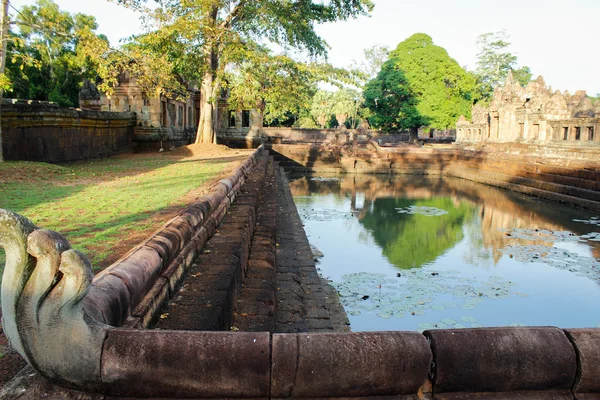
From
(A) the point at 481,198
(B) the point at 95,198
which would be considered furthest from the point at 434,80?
(B) the point at 95,198

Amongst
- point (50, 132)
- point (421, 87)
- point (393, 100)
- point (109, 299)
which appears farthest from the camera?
point (393, 100)

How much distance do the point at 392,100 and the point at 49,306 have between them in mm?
39608

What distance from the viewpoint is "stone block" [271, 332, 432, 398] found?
2.05 metres

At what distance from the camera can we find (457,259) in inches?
386

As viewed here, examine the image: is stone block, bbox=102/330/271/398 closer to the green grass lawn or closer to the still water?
the green grass lawn

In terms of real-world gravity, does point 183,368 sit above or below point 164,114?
below

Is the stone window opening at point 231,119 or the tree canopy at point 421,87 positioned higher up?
the tree canopy at point 421,87

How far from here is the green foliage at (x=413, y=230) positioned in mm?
10141

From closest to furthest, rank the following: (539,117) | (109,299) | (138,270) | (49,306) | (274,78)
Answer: (49,306)
(109,299)
(138,270)
(274,78)
(539,117)

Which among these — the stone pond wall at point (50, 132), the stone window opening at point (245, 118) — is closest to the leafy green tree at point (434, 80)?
the stone window opening at point (245, 118)

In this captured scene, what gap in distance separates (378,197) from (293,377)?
55.5 ft

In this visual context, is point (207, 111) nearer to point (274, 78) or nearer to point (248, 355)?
point (274, 78)

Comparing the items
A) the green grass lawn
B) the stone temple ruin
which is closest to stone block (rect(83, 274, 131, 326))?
the green grass lawn

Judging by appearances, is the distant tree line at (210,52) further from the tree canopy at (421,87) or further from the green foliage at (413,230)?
the tree canopy at (421,87)
